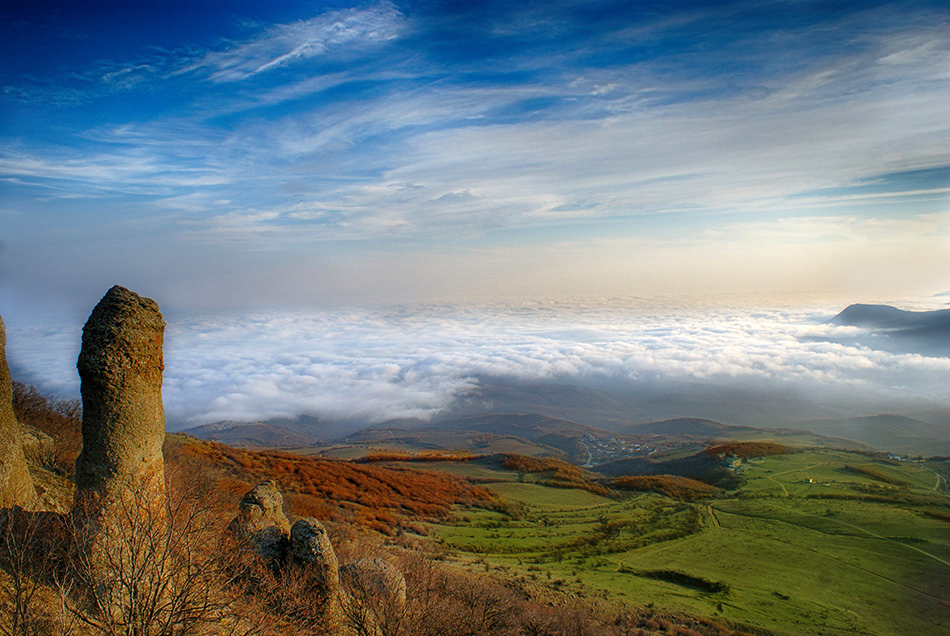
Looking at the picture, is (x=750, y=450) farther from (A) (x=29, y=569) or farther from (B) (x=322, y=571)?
(A) (x=29, y=569)

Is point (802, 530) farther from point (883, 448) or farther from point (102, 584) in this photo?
point (883, 448)

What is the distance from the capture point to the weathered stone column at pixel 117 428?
33.7 ft

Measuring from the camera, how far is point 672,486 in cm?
6700

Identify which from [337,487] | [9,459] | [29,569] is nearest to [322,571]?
[29,569]

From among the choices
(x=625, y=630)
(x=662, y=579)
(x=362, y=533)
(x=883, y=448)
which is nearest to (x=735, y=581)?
(x=662, y=579)

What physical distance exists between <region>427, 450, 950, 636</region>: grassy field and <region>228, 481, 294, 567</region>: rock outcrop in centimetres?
1695

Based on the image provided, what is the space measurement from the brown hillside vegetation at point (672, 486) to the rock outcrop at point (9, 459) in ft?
213

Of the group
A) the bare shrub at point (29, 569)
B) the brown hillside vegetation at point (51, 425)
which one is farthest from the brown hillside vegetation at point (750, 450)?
the bare shrub at point (29, 569)

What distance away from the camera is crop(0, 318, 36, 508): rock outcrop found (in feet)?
37.2

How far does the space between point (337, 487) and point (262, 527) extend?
30.5 metres

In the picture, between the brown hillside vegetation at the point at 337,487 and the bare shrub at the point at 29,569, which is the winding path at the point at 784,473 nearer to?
the brown hillside vegetation at the point at 337,487

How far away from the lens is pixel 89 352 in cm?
1065

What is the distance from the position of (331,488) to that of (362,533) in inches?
547

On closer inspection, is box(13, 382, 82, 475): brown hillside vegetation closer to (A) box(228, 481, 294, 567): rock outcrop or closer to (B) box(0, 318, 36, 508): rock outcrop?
(B) box(0, 318, 36, 508): rock outcrop
